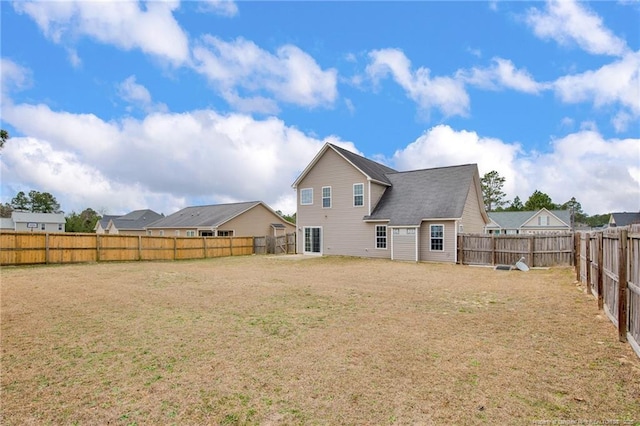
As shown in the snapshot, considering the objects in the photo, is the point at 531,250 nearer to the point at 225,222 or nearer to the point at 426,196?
the point at 426,196

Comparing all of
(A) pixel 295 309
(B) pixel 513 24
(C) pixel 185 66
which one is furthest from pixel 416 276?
(C) pixel 185 66

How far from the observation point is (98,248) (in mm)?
18750

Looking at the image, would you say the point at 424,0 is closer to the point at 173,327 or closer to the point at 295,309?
the point at 295,309

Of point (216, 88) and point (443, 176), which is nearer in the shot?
point (216, 88)

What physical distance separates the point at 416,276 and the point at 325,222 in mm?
11103

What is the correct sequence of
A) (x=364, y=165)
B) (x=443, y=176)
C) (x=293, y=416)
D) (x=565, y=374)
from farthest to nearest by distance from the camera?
(x=364, y=165)
(x=443, y=176)
(x=565, y=374)
(x=293, y=416)

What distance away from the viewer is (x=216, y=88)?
63.2 feet

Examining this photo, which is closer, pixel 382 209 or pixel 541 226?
pixel 382 209

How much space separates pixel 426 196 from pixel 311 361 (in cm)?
1841

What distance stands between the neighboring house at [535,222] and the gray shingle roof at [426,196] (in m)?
29.3

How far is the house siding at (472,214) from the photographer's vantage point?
20594 mm

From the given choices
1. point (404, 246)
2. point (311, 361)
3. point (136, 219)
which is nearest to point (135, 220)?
point (136, 219)

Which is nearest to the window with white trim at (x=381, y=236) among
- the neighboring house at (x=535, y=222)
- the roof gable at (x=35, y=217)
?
the neighboring house at (x=535, y=222)

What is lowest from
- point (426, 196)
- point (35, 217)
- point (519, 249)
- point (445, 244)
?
point (519, 249)
